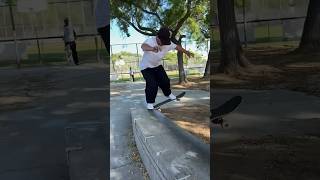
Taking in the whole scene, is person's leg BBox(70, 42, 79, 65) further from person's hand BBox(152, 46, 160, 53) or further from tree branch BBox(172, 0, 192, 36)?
tree branch BBox(172, 0, 192, 36)

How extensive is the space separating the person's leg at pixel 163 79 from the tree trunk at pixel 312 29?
1335 mm

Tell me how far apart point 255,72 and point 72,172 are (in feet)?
4.13

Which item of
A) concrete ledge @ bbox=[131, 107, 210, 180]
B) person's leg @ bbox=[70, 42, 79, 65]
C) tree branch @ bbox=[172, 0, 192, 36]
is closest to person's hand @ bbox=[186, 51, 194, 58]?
tree branch @ bbox=[172, 0, 192, 36]

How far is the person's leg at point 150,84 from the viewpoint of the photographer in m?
2.98

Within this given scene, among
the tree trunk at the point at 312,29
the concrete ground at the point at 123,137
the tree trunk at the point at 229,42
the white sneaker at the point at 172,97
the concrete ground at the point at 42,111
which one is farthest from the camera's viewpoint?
the concrete ground at the point at 123,137

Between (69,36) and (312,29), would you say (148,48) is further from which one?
(312,29)

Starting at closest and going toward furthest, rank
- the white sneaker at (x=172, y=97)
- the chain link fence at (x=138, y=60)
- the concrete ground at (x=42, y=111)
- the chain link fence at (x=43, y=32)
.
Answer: the chain link fence at (x=43, y=32), the concrete ground at (x=42, y=111), the chain link fence at (x=138, y=60), the white sneaker at (x=172, y=97)

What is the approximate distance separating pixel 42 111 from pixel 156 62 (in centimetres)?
86

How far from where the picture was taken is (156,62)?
112 inches

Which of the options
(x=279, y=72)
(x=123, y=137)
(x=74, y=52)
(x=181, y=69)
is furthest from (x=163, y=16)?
(x=123, y=137)

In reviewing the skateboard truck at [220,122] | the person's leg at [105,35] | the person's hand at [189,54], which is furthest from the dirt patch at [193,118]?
the person's leg at [105,35]

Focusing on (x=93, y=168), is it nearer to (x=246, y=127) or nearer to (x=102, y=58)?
(x=102, y=58)

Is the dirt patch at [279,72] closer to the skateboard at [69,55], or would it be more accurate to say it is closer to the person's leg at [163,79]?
the skateboard at [69,55]

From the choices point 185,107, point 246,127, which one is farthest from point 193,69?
point 246,127
